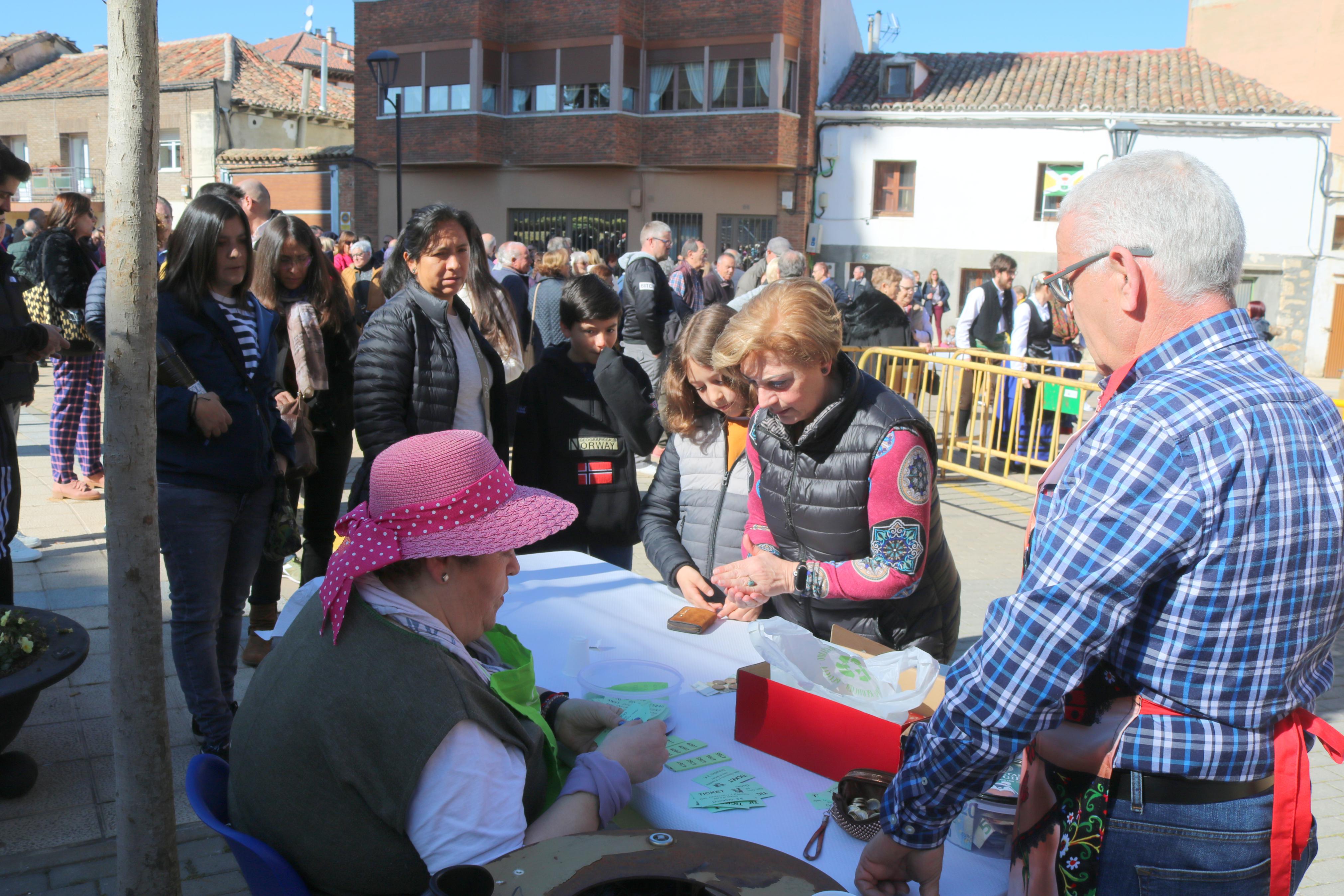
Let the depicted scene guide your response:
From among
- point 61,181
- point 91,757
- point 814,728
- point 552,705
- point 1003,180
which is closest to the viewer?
point 814,728

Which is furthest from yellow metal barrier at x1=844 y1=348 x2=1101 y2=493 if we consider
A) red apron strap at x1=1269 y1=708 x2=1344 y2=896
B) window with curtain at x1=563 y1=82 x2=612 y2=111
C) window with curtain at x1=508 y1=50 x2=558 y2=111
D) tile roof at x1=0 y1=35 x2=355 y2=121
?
tile roof at x1=0 y1=35 x2=355 y2=121

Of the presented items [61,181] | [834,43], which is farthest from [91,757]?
[61,181]

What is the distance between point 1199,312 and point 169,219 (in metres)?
6.35

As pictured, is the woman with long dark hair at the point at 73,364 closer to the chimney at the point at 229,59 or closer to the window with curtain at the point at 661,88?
the window with curtain at the point at 661,88

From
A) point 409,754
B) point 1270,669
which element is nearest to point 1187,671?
point 1270,669

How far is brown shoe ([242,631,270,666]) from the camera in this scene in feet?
14.5

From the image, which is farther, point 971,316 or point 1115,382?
point 971,316

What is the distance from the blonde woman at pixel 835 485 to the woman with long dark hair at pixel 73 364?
16.2 feet

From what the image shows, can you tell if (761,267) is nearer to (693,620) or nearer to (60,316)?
(60,316)

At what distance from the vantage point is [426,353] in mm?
3957

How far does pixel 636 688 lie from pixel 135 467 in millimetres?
1293

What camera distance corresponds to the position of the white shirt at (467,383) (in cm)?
409

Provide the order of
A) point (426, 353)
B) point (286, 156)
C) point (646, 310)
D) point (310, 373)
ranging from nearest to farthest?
point (426, 353), point (310, 373), point (646, 310), point (286, 156)

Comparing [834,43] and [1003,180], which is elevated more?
[834,43]
